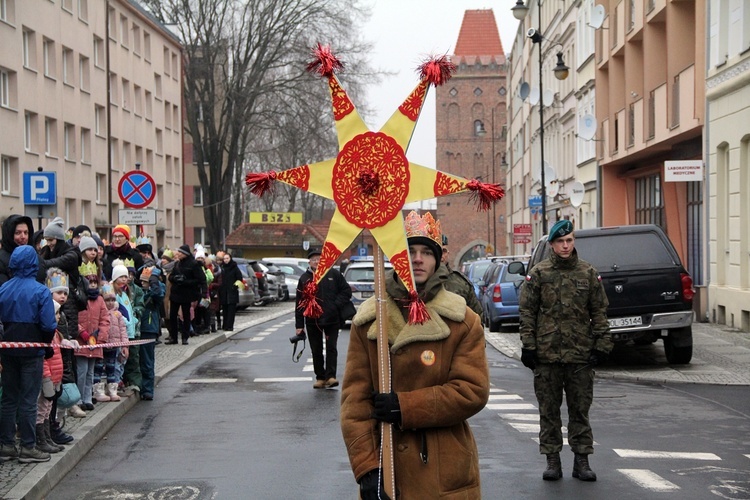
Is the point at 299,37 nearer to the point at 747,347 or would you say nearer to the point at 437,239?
the point at 747,347

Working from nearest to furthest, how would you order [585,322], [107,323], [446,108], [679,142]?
[585,322], [107,323], [679,142], [446,108]

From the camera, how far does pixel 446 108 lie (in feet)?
391

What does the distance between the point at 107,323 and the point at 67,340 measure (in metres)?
2.10

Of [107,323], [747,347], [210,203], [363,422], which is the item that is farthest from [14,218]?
[210,203]

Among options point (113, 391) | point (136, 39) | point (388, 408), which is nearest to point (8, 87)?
point (136, 39)

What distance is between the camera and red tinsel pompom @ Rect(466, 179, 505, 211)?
16.7ft

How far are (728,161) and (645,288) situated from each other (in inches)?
379

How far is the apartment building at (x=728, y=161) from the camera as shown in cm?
2417

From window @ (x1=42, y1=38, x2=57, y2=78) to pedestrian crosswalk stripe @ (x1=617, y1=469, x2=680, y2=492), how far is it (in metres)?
39.7

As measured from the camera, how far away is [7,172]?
4162cm

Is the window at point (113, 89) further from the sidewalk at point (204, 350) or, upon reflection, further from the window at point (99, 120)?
the sidewalk at point (204, 350)

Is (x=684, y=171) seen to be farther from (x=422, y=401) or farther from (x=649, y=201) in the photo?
(x=422, y=401)

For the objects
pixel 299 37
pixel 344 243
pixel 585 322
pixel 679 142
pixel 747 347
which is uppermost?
pixel 299 37

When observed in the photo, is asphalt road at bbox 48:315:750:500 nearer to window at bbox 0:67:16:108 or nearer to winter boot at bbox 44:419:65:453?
winter boot at bbox 44:419:65:453
